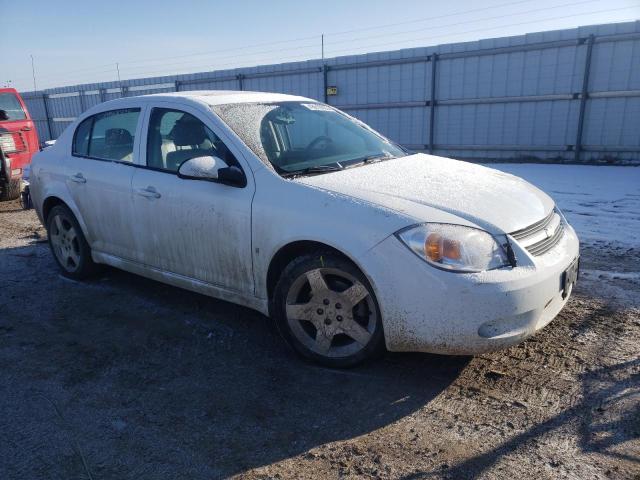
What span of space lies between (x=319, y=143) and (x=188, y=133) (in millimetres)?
985

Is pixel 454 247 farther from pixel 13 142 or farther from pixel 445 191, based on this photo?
Result: pixel 13 142

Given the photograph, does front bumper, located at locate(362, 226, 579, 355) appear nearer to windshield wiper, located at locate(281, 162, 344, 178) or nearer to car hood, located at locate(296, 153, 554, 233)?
car hood, located at locate(296, 153, 554, 233)

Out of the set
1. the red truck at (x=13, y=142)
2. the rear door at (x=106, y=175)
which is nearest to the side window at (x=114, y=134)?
the rear door at (x=106, y=175)

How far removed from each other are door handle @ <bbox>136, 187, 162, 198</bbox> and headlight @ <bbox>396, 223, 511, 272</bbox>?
200 centimetres

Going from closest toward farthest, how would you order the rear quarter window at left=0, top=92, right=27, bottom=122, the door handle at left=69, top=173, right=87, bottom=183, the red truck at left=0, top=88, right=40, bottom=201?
the door handle at left=69, top=173, right=87, bottom=183 < the red truck at left=0, top=88, right=40, bottom=201 < the rear quarter window at left=0, top=92, right=27, bottom=122

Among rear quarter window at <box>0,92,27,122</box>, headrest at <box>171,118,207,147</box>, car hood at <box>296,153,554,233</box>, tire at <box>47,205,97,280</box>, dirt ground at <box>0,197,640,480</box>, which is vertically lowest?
dirt ground at <box>0,197,640,480</box>

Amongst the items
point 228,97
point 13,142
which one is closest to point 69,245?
point 228,97

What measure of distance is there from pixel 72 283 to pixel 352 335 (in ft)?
10.5

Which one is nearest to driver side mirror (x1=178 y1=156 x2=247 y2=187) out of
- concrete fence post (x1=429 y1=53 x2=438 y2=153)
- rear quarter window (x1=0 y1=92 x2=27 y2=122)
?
rear quarter window (x1=0 y1=92 x2=27 y2=122)

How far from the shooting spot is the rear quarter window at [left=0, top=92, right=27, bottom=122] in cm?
941

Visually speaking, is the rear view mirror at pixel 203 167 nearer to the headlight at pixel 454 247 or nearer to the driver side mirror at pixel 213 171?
the driver side mirror at pixel 213 171

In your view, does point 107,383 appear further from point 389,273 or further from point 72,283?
point 72,283

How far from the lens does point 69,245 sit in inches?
198

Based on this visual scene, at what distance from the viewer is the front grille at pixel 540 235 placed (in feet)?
9.57
